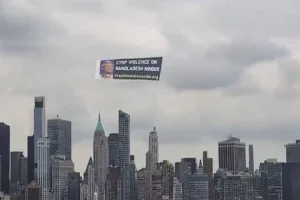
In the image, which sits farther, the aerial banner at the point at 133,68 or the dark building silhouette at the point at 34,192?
the dark building silhouette at the point at 34,192

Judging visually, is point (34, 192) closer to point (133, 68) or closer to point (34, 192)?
point (34, 192)

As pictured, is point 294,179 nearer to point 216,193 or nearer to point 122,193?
point 216,193

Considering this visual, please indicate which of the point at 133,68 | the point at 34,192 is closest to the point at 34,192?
the point at 34,192

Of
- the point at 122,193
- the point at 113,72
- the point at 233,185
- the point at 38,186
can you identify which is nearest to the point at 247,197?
the point at 233,185

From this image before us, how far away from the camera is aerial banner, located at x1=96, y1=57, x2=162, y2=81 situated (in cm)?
2664

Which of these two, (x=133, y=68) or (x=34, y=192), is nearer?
(x=133, y=68)

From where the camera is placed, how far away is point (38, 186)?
611 feet

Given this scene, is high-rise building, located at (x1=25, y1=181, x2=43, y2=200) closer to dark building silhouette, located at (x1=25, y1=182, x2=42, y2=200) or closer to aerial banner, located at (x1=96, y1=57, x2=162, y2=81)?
dark building silhouette, located at (x1=25, y1=182, x2=42, y2=200)

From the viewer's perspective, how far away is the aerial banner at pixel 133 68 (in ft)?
87.4

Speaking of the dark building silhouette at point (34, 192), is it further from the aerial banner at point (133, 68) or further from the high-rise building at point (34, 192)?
the aerial banner at point (133, 68)

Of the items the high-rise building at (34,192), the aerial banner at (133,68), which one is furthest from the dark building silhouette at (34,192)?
the aerial banner at (133,68)

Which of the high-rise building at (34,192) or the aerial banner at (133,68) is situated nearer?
the aerial banner at (133,68)

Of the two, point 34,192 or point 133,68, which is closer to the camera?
point 133,68

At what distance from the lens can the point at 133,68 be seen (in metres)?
26.8
